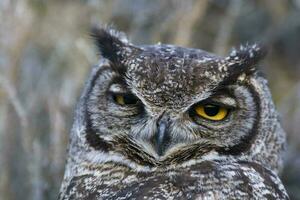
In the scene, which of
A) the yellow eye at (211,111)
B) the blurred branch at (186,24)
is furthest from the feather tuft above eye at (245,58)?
the blurred branch at (186,24)

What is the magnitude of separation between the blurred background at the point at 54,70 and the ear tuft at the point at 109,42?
576mm

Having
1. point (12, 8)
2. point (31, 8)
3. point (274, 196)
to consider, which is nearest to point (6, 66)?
point (12, 8)

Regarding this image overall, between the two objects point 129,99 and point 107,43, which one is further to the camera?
point 107,43

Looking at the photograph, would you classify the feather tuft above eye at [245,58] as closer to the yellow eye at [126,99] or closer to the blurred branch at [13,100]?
the yellow eye at [126,99]

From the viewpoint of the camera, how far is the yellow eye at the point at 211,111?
285 centimetres

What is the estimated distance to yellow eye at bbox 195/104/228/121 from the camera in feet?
9.34

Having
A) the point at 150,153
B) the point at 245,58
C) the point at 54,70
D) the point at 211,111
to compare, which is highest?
the point at 54,70

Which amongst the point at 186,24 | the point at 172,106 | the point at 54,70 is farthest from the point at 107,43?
the point at 54,70

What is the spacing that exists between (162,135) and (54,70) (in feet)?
7.44

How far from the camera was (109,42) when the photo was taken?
3088 millimetres

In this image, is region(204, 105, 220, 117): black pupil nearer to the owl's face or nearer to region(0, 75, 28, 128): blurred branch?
the owl's face

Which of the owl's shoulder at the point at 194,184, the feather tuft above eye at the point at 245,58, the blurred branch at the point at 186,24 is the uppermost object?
the blurred branch at the point at 186,24

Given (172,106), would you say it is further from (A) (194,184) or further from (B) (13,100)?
(B) (13,100)

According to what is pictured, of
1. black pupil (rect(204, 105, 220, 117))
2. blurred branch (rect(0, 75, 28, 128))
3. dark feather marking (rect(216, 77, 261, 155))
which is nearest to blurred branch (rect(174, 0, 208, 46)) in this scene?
blurred branch (rect(0, 75, 28, 128))
